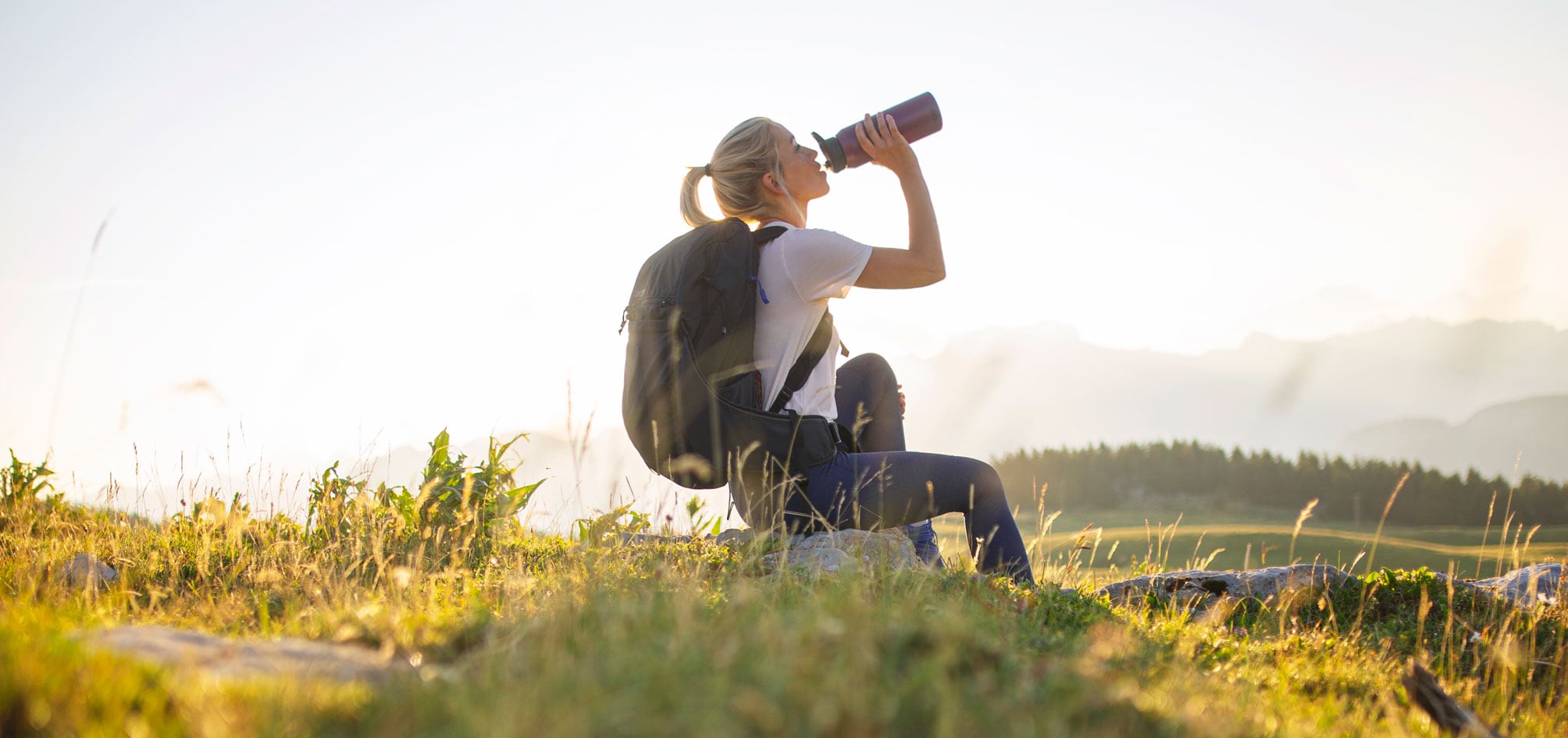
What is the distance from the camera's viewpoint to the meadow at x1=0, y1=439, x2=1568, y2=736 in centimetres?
160

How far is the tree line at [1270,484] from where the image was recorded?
47.0 feet

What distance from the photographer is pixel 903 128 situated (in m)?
4.12

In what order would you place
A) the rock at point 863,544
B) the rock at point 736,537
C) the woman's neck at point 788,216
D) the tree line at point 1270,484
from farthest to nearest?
the tree line at point 1270,484 → the rock at point 736,537 → the woman's neck at point 788,216 → the rock at point 863,544

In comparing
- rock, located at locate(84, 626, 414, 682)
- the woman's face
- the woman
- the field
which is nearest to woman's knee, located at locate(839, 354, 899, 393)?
the woman

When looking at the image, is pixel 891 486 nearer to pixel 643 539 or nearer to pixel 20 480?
pixel 643 539

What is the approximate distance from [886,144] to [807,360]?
3.41 feet

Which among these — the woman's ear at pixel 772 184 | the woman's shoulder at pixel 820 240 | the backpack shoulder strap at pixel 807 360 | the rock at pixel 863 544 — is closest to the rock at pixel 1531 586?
the rock at pixel 863 544

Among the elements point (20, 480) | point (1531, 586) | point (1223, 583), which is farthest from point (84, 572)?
point (1531, 586)

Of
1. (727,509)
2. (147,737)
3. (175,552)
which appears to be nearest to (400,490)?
(175,552)

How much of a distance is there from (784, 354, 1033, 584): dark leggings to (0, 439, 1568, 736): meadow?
0.23 m

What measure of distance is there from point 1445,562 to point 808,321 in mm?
7533

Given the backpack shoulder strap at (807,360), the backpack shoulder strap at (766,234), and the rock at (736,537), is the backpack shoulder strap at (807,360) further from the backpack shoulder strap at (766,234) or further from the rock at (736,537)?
the rock at (736,537)

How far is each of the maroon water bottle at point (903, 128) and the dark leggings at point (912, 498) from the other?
3.84 ft

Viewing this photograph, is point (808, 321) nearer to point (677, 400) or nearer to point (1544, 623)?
point (677, 400)
